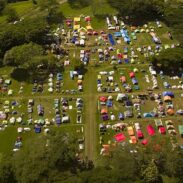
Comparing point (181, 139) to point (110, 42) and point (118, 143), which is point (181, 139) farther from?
point (110, 42)

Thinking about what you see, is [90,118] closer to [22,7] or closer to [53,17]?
[53,17]

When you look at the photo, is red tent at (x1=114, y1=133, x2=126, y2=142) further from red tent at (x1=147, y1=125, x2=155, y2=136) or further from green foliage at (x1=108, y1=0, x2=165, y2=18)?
green foliage at (x1=108, y1=0, x2=165, y2=18)

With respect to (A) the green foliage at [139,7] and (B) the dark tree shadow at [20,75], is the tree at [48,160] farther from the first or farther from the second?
(A) the green foliage at [139,7]

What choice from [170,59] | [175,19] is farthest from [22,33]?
[175,19]

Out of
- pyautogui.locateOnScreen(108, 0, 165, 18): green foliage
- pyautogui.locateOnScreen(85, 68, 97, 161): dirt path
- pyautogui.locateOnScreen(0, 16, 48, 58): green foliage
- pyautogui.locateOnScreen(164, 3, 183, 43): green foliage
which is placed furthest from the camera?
pyautogui.locateOnScreen(108, 0, 165, 18): green foliage

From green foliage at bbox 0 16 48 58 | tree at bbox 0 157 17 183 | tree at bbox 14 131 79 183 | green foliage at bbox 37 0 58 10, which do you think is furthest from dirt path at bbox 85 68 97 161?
green foliage at bbox 37 0 58 10

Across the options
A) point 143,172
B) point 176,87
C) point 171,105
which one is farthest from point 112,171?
point 176,87
